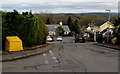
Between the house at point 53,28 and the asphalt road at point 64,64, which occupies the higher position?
the house at point 53,28

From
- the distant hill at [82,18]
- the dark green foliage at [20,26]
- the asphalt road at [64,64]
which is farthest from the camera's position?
the distant hill at [82,18]

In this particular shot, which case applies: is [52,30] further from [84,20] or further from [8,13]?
[8,13]

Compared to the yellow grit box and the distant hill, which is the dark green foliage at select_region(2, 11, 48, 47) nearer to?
the yellow grit box

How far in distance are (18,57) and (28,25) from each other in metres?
5.40

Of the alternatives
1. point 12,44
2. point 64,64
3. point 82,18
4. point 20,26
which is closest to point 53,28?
point 82,18

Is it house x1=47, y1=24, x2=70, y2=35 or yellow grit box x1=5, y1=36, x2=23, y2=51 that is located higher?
house x1=47, y1=24, x2=70, y2=35

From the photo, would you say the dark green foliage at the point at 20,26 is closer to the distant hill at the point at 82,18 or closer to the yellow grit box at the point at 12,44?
the yellow grit box at the point at 12,44

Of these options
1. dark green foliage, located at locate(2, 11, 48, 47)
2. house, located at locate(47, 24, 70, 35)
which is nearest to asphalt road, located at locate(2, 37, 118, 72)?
dark green foliage, located at locate(2, 11, 48, 47)

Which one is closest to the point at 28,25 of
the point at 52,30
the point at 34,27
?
the point at 34,27

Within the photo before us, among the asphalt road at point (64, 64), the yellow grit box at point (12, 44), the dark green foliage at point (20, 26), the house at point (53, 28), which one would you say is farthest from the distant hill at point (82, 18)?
the asphalt road at point (64, 64)

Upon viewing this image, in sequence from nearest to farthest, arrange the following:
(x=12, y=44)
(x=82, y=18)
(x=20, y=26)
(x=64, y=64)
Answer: (x=64, y=64) → (x=12, y=44) → (x=20, y=26) → (x=82, y=18)

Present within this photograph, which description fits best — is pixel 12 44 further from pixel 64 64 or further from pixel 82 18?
pixel 82 18

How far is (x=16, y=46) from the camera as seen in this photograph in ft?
48.2

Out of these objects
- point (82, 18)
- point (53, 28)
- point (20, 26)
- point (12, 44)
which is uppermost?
point (82, 18)
